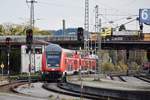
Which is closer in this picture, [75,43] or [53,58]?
[53,58]

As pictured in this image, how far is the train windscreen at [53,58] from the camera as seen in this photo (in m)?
63.0

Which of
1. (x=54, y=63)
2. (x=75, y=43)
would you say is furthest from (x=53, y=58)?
(x=75, y=43)

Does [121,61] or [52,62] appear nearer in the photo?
[52,62]

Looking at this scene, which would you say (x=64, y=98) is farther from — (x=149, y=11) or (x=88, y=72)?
(x=88, y=72)

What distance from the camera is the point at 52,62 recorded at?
63.2 m

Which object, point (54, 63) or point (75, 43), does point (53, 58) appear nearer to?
point (54, 63)

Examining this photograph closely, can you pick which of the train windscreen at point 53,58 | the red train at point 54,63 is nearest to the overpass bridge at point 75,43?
the red train at point 54,63

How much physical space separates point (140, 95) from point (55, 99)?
6799mm

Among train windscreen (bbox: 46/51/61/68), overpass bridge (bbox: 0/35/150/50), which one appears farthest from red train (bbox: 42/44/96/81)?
overpass bridge (bbox: 0/35/150/50)

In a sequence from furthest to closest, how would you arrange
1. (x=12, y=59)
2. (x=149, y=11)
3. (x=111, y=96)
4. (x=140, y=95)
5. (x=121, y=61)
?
(x=121, y=61) → (x=12, y=59) → (x=149, y=11) → (x=111, y=96) → (x=140, y=95)

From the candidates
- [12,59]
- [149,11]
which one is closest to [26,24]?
[12,59]

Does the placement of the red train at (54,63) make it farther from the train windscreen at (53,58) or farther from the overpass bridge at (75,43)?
the overpass bridge at (75,43)

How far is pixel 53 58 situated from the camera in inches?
2484

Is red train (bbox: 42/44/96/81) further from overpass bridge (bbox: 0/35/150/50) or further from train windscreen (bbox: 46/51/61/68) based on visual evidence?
overpass bridge (bbox: 0/35/150/50)
